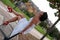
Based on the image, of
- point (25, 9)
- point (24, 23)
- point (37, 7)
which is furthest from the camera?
point (37, 7)

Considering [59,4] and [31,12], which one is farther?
[31,12]

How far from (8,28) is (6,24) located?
1.31 ft

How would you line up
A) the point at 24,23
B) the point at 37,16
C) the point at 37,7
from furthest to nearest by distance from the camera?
the point at 37,7, the point at 24,23, the point at 37,16

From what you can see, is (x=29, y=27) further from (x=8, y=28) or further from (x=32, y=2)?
(x=32, y=2)

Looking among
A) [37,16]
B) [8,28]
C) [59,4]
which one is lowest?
[59,4]

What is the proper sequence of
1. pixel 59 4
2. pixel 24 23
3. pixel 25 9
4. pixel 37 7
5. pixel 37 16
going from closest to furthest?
pixel 37 16
pixel 24 23
pixel 59 4
pixel 25 9
pixel 37 7

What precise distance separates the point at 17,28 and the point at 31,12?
31.3 m

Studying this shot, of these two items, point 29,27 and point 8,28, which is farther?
point 8,28

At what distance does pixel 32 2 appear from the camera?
42.8 m

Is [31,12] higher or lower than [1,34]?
lower

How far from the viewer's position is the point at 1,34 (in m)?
6.14

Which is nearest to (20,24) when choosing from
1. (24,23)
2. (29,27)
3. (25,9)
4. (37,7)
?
(24,23)

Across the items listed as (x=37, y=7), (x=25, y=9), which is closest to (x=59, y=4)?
(x=25, y=9)

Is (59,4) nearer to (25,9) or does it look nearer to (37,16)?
(37,16)
